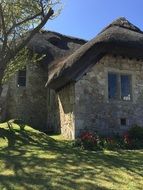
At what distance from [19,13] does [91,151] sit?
7011 millimetres

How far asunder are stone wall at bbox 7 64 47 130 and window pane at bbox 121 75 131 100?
6.12 metres

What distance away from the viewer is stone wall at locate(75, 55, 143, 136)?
54.5ft

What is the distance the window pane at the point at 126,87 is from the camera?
17.8 meters

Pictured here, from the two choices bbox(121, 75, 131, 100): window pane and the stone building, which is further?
bbox(121, 75, 131, 100): window pane

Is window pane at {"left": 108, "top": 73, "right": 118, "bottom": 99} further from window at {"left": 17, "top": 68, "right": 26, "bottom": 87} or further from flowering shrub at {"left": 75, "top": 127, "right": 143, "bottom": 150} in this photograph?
window at {"left": 17, "top": 68, "right": 26, "bottom": 87}

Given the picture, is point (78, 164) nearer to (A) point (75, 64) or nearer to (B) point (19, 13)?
(A) point (75, 64)

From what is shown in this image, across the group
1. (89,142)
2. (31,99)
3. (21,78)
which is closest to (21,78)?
(21,78)

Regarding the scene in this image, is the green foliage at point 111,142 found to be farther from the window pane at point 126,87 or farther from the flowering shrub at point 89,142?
the window pane at point 126,87

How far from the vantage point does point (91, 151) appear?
1370 centimetres

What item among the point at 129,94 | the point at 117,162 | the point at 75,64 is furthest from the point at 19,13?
the point at 117,162

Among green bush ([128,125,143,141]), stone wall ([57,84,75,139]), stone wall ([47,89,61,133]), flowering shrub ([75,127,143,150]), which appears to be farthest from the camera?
stone wall ([47,89,61,133])

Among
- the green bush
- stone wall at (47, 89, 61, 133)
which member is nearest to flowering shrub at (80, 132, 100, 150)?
the green bush

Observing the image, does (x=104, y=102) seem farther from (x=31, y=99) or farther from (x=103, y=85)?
(x=31, y=99)

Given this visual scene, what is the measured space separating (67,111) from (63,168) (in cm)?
708
